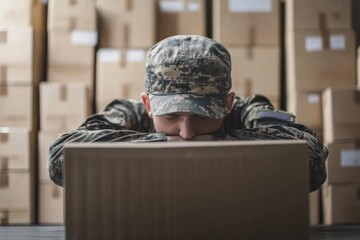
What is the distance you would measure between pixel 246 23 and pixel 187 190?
6.15 ft

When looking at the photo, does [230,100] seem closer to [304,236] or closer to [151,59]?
[151,59]

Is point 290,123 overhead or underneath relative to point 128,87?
underneath

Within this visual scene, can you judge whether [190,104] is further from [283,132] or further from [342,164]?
[342,164]

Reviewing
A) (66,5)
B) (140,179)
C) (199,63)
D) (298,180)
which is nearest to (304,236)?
(298,180)

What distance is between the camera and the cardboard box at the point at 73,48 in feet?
8.17

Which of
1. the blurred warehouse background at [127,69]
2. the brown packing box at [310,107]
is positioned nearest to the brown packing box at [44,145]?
the blurred warehouse background at [127,69]

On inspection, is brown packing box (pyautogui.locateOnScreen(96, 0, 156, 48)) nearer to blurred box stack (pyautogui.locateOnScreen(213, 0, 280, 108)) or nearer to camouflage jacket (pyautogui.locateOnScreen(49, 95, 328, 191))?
blurred box stack (pyautogui.locateOnScreen(213, 0, 280, 108))

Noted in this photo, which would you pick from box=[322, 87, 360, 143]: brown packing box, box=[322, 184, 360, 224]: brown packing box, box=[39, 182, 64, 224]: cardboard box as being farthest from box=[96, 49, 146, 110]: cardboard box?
box=[322, 184, 360, 224]: brown packing box

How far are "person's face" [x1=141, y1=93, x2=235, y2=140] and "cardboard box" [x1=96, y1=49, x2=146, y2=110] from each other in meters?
1.43

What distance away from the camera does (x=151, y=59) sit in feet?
3.21

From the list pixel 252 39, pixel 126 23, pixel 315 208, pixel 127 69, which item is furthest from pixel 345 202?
pixel 126 23

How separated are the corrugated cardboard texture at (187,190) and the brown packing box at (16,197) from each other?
1741mm

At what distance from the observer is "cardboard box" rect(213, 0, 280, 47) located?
248 centimetres

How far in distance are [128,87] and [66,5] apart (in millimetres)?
483
